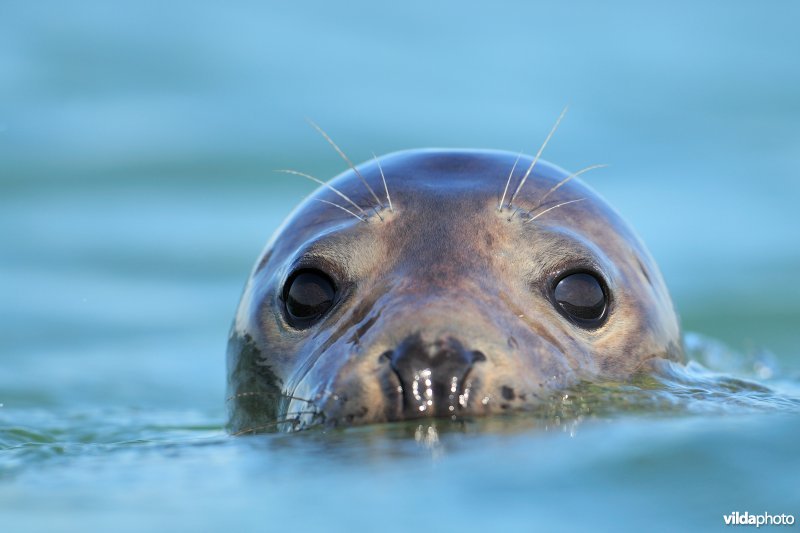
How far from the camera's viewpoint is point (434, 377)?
136 inches

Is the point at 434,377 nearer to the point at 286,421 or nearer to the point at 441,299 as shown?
the point at 441,299

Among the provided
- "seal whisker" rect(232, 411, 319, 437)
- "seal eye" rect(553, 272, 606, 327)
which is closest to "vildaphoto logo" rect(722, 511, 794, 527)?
"seal whisker" rect(232, 411, 319, 437)

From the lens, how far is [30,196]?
10453 millimetres

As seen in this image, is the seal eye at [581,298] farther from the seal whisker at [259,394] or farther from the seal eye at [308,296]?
the seal whisker at [259,394]

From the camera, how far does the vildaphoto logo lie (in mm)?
2717

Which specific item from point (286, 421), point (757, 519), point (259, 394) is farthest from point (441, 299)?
point (757, 519)

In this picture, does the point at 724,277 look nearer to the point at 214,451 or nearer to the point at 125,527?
the point at 214,451

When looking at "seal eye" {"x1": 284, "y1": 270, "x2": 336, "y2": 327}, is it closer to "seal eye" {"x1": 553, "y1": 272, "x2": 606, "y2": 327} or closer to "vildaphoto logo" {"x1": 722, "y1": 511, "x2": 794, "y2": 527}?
"seal eye" {"x1": 553, "y1": 272, "x2": 606, "y2": 327}

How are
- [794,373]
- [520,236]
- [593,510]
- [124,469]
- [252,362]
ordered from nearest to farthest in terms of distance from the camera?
[593,510] → [124,469] → [520,236] → [252,362] → [794,373]

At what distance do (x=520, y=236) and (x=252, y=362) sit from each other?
928mm

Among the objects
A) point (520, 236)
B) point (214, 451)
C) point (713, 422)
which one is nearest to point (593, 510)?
point (713, 422)

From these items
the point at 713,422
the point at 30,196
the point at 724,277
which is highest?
the point at 30,196

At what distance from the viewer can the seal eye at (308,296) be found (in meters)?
4.21

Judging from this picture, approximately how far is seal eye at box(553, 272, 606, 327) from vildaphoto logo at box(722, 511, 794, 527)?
1.47 metres
